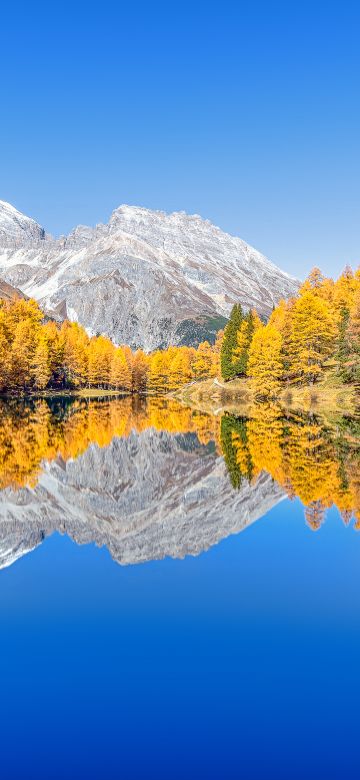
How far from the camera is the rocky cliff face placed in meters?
18.0

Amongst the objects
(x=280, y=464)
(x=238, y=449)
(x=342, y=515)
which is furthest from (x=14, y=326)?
(x=342, y=515)

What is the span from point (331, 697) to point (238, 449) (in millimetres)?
27537

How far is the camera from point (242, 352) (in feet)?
334

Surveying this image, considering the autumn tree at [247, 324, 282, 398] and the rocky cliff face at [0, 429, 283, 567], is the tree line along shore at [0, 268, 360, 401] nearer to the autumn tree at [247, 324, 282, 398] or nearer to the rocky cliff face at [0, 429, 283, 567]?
the autumn tree at [247, 324, 282, 398]

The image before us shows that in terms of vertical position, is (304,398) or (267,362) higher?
(267,362)

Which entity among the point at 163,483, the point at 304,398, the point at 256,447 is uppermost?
the point at 304,398

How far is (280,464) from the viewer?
29578mm

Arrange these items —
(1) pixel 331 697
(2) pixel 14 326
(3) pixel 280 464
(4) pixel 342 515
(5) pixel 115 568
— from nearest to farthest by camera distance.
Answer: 1. (1) pixel 331 697
2. (5) pixel 115 568
3. (4) pixel 342 515
4. (3) pixel 280 464
5. (2) pixel 14 326

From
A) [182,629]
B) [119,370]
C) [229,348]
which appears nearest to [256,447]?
[182,629]

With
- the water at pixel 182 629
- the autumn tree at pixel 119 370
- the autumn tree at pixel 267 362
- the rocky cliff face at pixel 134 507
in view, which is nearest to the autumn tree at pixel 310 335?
the autumn tree at pixel 267 362

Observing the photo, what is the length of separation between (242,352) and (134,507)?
80970 mm

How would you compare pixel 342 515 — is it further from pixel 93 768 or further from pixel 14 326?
pixel 14 326

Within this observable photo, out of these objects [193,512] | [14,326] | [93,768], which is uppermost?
[14,326]

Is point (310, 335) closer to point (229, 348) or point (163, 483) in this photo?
point (229, 348)
